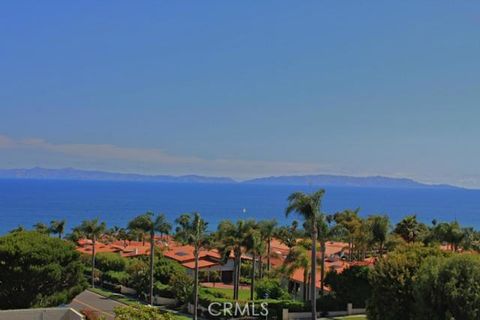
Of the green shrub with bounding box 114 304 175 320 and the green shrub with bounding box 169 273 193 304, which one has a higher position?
the green shrub with bounding box 114 304 175 320

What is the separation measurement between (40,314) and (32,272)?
20.3 ft

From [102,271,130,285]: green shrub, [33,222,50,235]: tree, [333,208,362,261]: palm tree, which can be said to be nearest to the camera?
[102,271,130,285]: green shrub

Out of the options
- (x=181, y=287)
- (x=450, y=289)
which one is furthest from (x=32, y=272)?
(x=450, y=289)

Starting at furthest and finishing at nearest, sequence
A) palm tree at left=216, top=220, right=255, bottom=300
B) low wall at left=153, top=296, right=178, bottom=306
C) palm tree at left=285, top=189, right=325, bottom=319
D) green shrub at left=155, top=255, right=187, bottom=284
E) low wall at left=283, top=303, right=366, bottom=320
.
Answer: green shrub at left=155, top=255, right=187, bottom=284, low wall at left=153, top=296, right=178, bottom=306, palm tree at left=216, top=220, right=255, bottom=300, low wall at left=283, top=303, right=366, bottom=320, palm tree at left=285, top=189, right=325, bottom=319

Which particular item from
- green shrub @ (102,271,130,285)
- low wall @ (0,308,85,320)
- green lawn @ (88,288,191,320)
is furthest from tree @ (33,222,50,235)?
low wall @ (0,308,85,320)

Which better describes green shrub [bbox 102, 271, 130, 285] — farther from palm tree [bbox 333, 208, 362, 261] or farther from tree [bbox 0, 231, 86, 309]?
palm tree [bbox 333, 208, 362, 261]

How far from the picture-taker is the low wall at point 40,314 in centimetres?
2905

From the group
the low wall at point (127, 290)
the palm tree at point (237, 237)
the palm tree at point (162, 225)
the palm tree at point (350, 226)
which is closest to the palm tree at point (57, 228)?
the low wall at point (127, 290)

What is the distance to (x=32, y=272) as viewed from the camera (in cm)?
3512

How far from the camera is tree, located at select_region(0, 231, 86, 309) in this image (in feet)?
115

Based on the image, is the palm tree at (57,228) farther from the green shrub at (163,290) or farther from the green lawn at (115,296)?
the green shrub at (163,290)

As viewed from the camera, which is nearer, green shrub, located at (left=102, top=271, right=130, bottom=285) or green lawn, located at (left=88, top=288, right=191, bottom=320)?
green lawn, located at (left=88, top=288, right=191, bottom=320)

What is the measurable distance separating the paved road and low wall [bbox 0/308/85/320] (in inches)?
471

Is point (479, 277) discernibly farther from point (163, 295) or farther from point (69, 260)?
point (163, 295)
